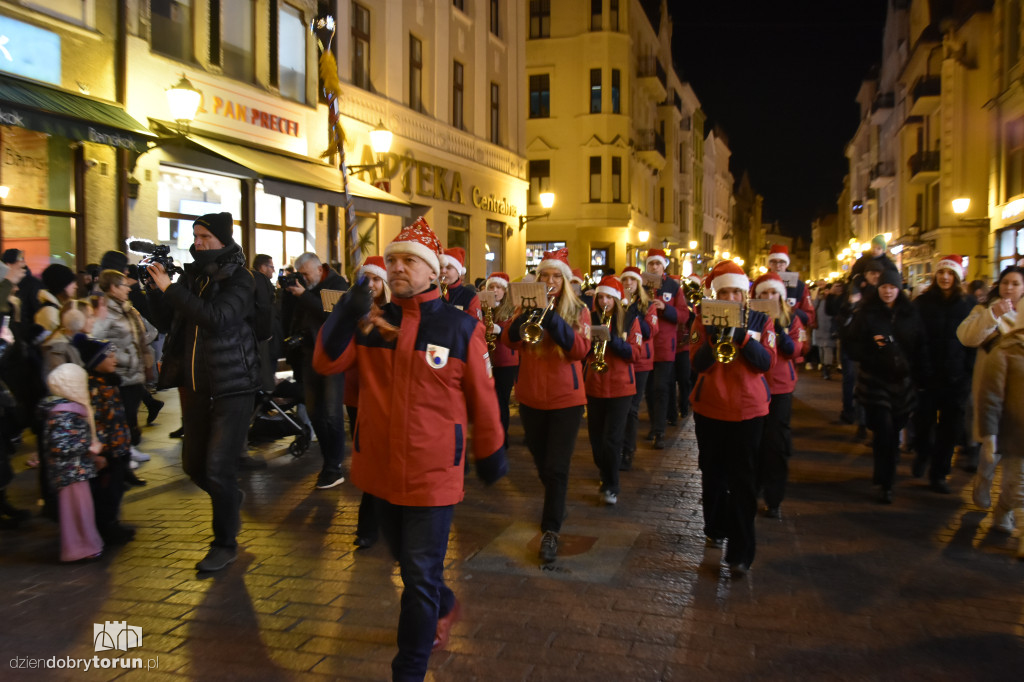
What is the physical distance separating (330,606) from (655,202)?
145 ft

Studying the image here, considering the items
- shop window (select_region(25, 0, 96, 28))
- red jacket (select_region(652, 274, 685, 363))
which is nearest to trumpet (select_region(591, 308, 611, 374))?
red jacket (select_region(652, 274, 685, 363))

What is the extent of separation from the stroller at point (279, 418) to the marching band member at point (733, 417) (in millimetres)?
5181

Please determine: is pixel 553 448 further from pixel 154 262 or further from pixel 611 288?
pixel 154 262

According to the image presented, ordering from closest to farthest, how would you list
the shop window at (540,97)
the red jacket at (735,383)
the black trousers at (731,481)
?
the black trousers at (731,481) → the red jacket at (735,383) → the shop window at (540,97)

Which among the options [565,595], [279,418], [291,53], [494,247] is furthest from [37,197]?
[494,247]

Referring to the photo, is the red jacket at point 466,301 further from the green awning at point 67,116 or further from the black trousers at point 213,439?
the green awning at point 67,116

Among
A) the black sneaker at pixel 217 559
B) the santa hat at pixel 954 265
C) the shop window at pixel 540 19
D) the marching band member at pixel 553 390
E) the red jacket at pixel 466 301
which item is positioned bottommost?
the black sneaker at pixel 217 559

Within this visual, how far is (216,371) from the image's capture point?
17.2ft

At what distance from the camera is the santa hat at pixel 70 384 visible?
18.2ft

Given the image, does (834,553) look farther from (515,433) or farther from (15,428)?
(15,428)

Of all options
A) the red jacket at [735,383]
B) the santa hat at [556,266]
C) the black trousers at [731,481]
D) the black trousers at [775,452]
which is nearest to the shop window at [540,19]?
the black trousers at [775,452]

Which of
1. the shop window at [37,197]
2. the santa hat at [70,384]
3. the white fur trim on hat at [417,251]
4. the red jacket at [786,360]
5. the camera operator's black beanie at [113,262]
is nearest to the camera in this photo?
the white fur trim on hat at [417,251]

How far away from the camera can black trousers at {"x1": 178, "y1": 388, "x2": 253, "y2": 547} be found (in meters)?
5.30

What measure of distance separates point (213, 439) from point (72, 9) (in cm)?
906
